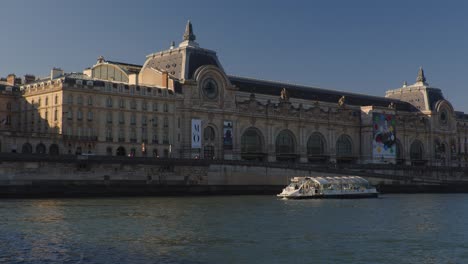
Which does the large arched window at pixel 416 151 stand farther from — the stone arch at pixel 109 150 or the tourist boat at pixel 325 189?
the stone arch at pixel 109 150

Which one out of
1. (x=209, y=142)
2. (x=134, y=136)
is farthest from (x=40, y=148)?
(x=209, y=142)

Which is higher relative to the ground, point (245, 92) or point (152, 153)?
point (245, 92)

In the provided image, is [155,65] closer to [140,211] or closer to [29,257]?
[140,211]

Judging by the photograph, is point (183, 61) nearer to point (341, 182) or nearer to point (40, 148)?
point (40, 148)

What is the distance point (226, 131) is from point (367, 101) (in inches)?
2030

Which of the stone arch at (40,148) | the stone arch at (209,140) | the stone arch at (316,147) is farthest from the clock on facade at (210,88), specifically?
the stone arch at (40,148)

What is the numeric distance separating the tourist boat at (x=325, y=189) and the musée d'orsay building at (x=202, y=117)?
28.5 meters

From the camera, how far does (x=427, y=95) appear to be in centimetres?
17438

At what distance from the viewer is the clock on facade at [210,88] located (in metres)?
125

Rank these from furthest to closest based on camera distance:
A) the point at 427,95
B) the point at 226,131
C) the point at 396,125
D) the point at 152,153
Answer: the point at 427,95 → the point at 396,125 → the point at 226,131 → the point at 152,153

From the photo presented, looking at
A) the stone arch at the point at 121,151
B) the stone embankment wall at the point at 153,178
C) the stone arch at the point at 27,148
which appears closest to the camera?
the stone embankment wall at the point at 153,178

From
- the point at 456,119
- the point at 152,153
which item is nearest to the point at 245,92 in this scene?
the point at 152,153

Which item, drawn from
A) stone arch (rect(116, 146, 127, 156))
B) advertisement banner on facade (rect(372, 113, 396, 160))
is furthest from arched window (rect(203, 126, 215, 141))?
advertisement banner on facade (rect(372, 113, 396, 160))

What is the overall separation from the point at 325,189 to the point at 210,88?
121ft
